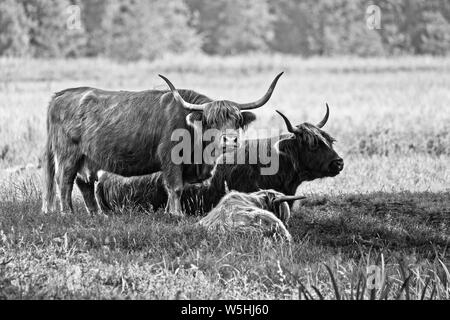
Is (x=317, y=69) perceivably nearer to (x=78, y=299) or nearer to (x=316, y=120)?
(x=316, y=120)

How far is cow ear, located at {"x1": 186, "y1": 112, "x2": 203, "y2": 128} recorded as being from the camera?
28.4ft

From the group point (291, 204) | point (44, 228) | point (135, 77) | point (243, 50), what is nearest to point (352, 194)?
point (291, 204)

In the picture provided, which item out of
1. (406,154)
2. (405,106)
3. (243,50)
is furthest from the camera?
(243,50)

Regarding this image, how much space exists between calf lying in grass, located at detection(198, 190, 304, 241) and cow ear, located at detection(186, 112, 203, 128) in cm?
93

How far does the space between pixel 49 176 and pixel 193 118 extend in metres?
1.76

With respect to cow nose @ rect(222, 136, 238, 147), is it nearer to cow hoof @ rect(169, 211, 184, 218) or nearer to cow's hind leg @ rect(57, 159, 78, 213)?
cow hoof @ rect(169, 211, 184, 218)

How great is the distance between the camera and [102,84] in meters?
29.2

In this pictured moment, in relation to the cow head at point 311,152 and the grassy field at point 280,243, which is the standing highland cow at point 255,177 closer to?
the cow head at point 311,152

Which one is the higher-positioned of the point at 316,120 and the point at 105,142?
the point at 105,142

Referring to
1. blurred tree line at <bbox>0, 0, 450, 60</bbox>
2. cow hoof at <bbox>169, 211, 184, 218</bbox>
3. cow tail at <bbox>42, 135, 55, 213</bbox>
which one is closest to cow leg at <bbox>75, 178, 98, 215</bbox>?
cow tail at <bbox>42, 135, 55, 213</bbox>

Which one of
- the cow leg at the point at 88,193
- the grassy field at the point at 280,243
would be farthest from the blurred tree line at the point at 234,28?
the cow leg at the point at 88,193

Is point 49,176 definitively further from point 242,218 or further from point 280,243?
point 280,243

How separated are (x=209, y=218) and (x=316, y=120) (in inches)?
379

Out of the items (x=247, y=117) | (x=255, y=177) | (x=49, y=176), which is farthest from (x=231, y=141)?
(x=49, y=176)
